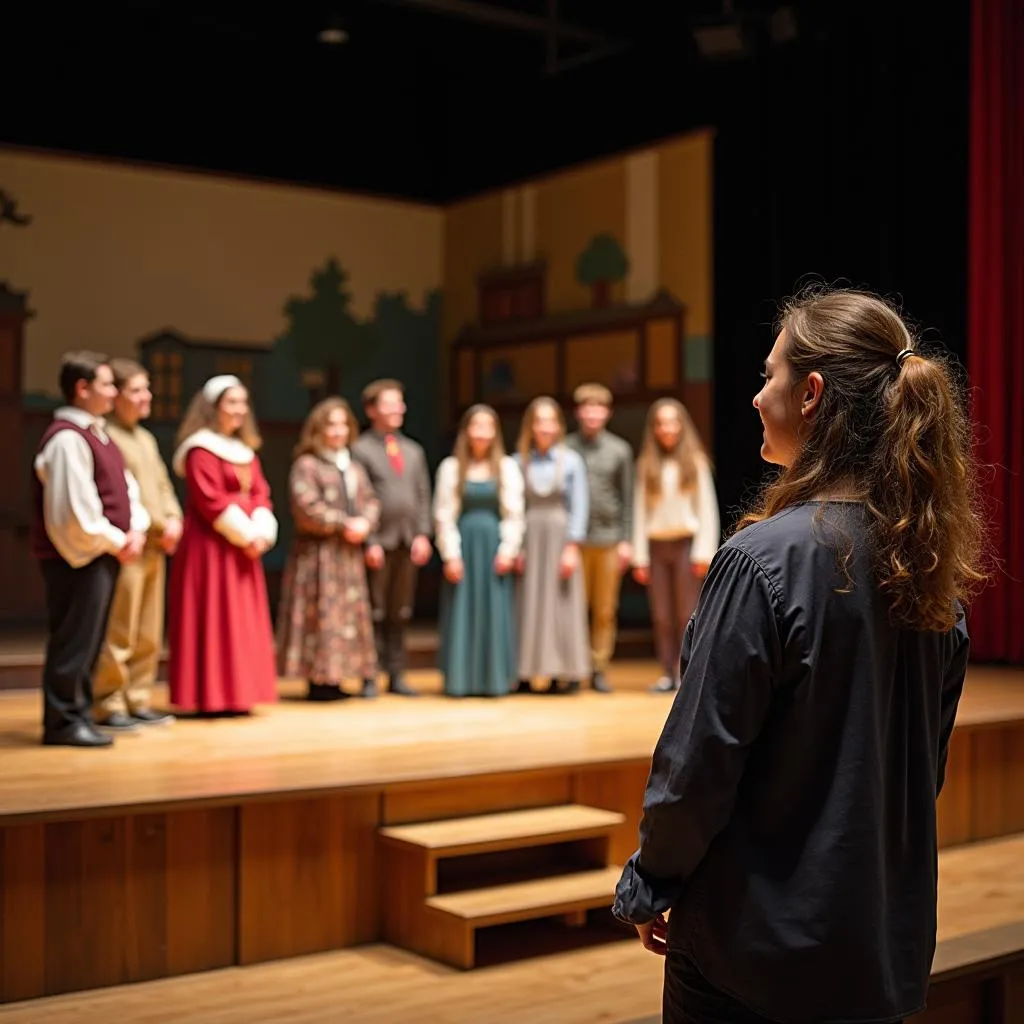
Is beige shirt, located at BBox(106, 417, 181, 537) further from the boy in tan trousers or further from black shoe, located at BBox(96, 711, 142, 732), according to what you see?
black shoe, located at BBox(96, 711, 142, 732)

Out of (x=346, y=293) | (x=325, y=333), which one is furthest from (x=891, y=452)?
(x=346, y=293)

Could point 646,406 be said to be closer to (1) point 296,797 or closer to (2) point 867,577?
(1) point 296,797

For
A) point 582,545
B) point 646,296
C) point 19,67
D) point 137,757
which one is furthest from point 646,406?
point 137,757

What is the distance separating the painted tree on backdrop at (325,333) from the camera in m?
9.44

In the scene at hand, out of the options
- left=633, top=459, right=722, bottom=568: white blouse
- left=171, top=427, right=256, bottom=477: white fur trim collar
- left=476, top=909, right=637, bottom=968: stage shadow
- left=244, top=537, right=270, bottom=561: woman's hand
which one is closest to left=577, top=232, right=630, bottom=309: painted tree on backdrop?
left=633, top=459, right=722, bottom=568: white blouse

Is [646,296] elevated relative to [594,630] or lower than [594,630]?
elevated

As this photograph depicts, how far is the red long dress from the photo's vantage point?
5254mm

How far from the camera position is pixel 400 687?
620cm

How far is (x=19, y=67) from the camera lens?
8078mm

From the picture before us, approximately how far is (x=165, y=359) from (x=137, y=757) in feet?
16.8

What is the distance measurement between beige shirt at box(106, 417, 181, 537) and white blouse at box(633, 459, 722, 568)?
7.08ft

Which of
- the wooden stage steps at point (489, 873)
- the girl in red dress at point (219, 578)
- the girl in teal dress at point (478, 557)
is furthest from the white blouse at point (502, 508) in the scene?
the wooden stage steps at point (489, 873)

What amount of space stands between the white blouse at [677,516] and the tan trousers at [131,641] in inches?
86.8

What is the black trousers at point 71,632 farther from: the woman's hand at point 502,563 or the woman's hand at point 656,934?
the woman's hand at point 656,934
